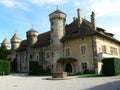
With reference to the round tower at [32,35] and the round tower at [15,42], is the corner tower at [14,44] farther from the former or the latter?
the round tower at [32,35]

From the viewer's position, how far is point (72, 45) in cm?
4056

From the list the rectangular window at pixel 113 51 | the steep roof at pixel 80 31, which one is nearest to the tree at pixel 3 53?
the steep roof at pixel 80 31

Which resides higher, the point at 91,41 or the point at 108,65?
the point at 91,41

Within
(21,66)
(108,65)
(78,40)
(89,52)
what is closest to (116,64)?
(108,65)

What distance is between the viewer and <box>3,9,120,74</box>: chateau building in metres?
37.0

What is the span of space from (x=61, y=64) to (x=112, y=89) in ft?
91.4

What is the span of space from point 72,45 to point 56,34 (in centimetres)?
454

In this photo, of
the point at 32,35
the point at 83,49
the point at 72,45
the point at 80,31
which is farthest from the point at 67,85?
the point at 32,35

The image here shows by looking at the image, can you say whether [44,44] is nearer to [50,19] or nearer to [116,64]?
[50,19]

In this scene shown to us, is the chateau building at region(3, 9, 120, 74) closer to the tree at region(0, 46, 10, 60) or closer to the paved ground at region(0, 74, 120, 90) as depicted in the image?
the tree at region(0, 46, 10, 60)

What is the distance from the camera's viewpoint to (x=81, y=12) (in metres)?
41.9

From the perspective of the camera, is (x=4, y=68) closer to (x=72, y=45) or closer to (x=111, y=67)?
(x=72, y=45)

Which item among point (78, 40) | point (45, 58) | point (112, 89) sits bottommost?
point (112, 89)

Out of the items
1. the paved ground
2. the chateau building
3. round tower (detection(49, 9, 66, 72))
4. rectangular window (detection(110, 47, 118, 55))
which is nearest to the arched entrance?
the chateau building
